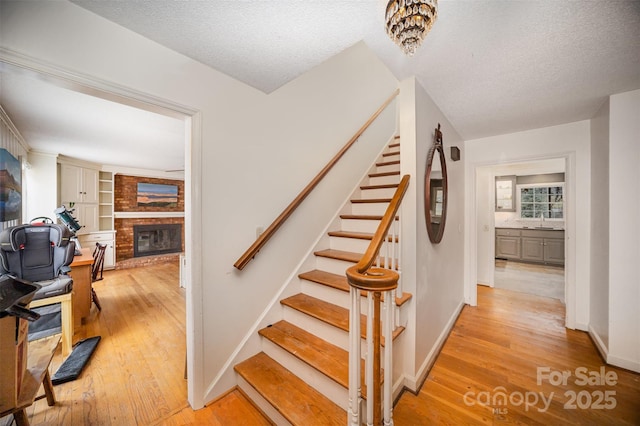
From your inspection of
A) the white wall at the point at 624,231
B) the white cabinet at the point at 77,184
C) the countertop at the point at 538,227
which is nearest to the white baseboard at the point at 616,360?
the white wall at the point at 624,231

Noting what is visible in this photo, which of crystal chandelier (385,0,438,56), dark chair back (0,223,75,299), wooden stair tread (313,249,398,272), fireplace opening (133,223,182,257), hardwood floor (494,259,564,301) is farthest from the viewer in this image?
fireplace opening (133,223,182,257)

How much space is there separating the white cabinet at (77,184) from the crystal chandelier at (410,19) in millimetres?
6227

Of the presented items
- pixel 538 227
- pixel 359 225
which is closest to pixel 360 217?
pixel 359 225

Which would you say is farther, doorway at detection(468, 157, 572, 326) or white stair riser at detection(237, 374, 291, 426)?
doorway at detection(468, 157, 572, 326)

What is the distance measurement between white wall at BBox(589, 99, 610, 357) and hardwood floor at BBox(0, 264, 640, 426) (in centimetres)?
24

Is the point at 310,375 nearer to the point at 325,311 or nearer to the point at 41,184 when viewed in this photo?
the point at 325,311

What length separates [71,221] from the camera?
328cm

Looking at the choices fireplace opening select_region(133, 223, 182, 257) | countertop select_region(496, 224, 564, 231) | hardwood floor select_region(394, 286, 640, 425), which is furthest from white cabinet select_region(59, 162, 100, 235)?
countertop select_region(496, 224, 564, 231)

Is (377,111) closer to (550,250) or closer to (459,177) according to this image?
(459,177)

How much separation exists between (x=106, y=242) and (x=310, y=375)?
592 centimetres

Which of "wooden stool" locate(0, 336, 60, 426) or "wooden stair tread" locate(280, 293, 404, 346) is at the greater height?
"wooden stair tread" locate(280, 293, 404, 346)

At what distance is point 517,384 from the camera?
173 cm

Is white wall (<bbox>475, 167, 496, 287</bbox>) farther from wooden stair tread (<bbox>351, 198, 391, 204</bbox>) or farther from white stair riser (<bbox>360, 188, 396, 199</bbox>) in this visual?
wooden stair tread (<bbox>351, 198, 391, 204</bbox>)

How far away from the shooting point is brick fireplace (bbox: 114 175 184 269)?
5379 millimetres
